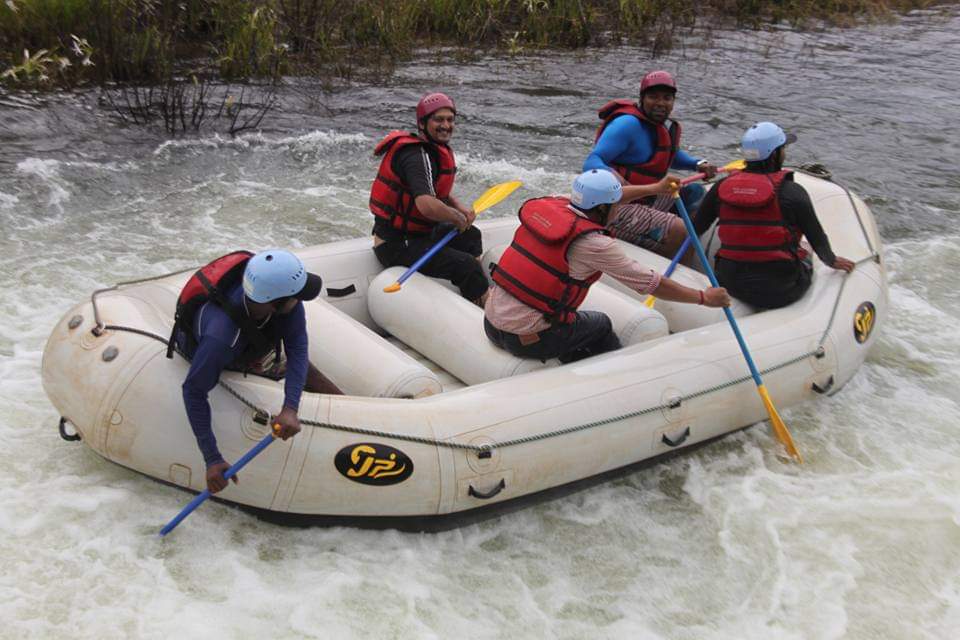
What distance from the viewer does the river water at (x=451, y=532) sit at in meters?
3.45

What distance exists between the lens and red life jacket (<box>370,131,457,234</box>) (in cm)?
446

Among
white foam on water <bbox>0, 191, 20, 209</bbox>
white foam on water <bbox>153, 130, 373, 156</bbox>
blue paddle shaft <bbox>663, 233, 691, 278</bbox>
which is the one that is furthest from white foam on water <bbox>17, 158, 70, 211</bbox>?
blue paddle shaft <bbox>663, 233, 691, 278</bbox>

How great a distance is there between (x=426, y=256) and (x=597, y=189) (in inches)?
45.7

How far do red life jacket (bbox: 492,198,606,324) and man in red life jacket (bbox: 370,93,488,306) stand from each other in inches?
26.0

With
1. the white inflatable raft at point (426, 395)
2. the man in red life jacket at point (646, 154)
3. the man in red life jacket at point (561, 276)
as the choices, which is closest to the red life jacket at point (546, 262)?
the man in red life jacket at point (561, 276)

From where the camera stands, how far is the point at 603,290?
450cm

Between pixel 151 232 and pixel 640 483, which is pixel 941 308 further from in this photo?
pixel 151 232

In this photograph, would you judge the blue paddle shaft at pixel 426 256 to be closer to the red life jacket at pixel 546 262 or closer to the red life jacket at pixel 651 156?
the red life jacket at pixel 546 262

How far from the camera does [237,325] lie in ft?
10.4

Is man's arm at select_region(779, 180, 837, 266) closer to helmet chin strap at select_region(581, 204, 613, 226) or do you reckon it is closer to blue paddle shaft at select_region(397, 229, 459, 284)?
helmet chin strap at select_region(581, 204, 613, 226)

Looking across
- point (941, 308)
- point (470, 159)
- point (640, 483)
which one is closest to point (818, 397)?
point (640, 483)

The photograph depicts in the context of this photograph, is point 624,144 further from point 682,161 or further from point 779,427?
point 779,427

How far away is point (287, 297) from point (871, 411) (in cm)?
325

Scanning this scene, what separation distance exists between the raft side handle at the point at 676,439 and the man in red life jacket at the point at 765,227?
99 cm
